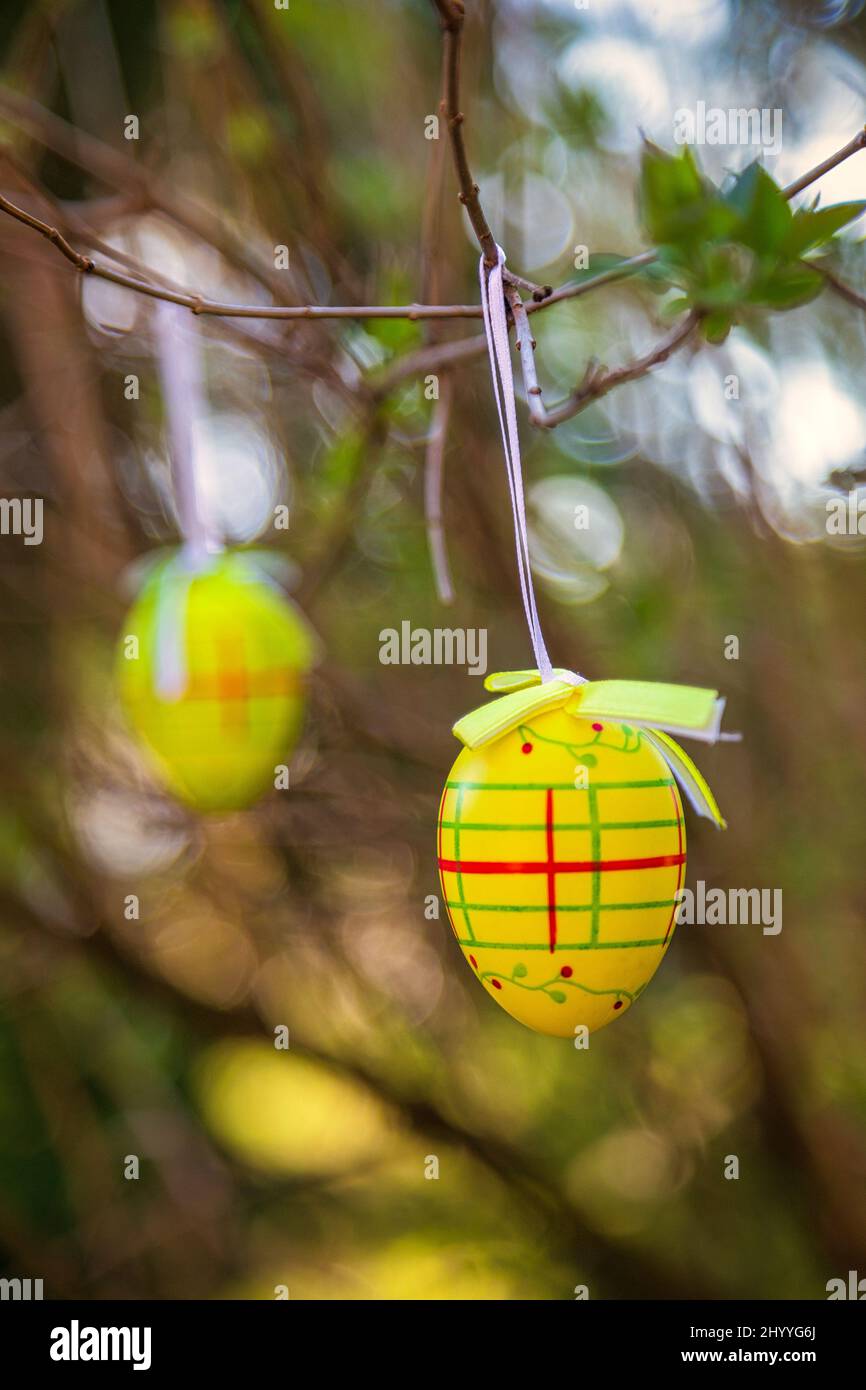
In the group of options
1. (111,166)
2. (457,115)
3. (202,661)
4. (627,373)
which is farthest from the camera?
(111,166)

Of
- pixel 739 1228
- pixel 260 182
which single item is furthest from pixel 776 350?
pixel 739 1228

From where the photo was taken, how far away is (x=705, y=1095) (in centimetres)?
206

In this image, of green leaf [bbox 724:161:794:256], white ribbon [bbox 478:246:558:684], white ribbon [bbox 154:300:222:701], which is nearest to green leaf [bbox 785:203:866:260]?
green leaf [bbox 724:161:794:256]

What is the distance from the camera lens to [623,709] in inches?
26.3

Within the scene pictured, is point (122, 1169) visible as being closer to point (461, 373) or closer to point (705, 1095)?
point (705, 1095)

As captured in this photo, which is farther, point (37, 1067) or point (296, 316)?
point (37, 1067)

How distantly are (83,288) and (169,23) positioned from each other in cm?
39

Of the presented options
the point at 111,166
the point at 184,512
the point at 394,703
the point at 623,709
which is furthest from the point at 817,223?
the point at 394,703

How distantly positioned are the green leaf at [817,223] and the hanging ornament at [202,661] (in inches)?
18.9

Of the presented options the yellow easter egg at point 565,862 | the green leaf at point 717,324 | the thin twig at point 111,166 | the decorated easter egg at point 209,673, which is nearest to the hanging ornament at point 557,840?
the yellow easter egg at point 565,862

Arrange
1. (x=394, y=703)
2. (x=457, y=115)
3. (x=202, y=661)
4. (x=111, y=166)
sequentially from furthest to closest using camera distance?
(x=394, y=703), (x=111, y=166), (x=202, y=661), (x=457, y=115)

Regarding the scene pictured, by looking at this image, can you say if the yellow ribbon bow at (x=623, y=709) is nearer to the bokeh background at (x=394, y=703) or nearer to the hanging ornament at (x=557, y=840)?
the hanging ornament at (x=557, y=840)

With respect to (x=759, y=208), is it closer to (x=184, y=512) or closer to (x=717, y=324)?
(x=717, y=324)

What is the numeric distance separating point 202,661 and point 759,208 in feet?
1.80
